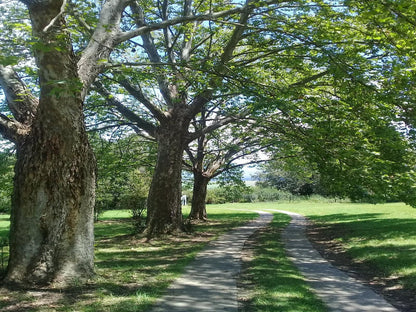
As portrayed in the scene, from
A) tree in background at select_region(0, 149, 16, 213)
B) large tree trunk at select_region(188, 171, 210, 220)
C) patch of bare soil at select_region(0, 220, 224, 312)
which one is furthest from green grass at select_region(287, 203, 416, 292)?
tree in background at select_region(0, 149, 16, 213)

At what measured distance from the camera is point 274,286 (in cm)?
688

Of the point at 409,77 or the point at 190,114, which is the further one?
the point at 190,114

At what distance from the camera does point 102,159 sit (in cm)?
1850

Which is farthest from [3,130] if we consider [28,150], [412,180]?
[412,180]

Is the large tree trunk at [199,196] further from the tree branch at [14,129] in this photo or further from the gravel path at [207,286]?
the tree branch at [14,129]

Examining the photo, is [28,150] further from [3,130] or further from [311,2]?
[311,2]

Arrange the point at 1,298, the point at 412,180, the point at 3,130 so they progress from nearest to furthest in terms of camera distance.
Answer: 1. the point at 1,298
2. the point at 3,130
3. the point at 412,180

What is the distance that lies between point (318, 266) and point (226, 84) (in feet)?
16.8

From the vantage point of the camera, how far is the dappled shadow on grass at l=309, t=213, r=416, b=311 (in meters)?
7.17

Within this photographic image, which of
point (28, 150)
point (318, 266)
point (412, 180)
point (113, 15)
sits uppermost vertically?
point (113, 15)

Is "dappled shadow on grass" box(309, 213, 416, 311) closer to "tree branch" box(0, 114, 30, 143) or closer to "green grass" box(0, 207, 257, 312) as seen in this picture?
"green grass" box(0, 207, 257, 312)

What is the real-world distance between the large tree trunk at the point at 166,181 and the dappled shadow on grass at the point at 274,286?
4.22 metres

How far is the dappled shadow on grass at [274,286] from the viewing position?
5.71m

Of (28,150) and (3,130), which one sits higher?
(3,130)
